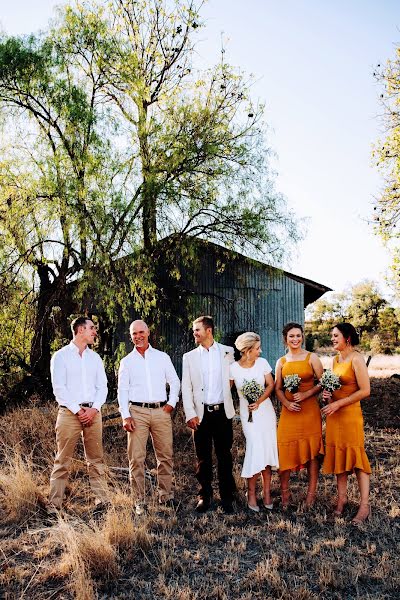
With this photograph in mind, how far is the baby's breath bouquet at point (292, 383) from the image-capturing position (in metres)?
5.79

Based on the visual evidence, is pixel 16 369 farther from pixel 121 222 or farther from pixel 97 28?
pixel 97 28

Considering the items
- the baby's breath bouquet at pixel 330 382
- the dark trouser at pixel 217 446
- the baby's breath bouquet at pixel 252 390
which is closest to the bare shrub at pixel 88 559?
the dark trouser at pixel 217 446

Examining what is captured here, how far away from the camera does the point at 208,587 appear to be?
4.25 metres

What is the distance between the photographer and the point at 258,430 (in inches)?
236

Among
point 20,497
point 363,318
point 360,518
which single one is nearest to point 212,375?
point 360,518

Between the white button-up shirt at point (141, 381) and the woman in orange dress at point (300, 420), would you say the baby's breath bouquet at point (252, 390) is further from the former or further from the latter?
the white button-up shirt at point (141, 381)

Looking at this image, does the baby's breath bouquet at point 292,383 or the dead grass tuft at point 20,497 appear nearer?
the baby's breath bouquet at point 292,383

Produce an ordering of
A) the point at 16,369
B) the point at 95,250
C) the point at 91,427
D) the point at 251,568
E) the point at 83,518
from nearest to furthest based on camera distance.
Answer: the point at 251,568
the point at 83,518
the point at 91,427
the point at 95,250
the point at 16,369

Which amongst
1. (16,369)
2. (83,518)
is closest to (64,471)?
(83,518)

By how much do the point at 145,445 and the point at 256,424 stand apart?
1272 mm

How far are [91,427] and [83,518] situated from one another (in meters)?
0.98

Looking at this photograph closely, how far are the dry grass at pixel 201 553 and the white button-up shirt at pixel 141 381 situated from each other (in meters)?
1.07

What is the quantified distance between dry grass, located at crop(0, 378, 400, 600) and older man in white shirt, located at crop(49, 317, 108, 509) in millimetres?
340

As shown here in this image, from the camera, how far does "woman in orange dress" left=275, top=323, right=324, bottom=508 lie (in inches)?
232
